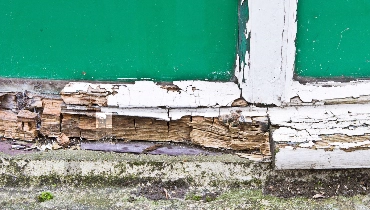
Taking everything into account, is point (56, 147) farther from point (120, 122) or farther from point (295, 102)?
point (295, 102)

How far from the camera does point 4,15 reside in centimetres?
158

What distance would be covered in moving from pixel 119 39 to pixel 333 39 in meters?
0.62

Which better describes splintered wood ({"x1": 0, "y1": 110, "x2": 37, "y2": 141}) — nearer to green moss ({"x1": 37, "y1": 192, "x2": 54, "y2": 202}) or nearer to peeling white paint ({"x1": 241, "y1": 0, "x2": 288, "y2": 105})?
green moss ({"x1": 37, "y1": 192, "x2": 54, "y2": 202})

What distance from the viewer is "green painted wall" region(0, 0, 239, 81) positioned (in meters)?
1.54

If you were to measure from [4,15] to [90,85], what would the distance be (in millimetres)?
325

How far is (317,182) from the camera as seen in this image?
5.03 feet

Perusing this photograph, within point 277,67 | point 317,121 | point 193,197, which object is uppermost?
point 277,67

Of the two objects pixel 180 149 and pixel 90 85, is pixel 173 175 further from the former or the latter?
pixel 90 85

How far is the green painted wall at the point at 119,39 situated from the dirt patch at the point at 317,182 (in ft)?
1.13

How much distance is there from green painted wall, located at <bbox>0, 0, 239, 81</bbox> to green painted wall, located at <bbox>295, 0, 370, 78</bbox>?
0.66 feet

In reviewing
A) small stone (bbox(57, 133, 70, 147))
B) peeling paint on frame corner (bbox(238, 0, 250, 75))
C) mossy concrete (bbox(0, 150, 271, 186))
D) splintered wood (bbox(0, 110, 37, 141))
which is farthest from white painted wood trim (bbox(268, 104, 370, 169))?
splintered wood (bbox(0, 110, 37, 141))

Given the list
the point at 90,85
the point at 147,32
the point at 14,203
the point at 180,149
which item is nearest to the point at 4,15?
the point at 90,85

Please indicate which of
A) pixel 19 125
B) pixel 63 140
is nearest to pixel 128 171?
pixel 63 140

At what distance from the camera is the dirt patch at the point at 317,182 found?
152 cm
